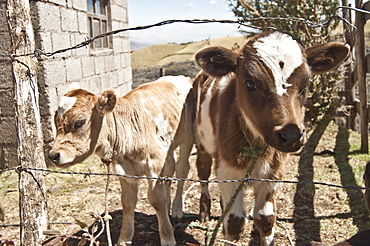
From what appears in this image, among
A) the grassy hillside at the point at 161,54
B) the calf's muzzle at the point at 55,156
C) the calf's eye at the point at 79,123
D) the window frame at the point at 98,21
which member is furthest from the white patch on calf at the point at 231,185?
the grassy hillside at the point at 161,54

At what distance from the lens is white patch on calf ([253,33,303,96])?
270 cm

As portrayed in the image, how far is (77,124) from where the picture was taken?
336cm

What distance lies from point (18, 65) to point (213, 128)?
5.89ft

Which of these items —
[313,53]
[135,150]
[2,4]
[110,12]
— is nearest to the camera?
[313,53]

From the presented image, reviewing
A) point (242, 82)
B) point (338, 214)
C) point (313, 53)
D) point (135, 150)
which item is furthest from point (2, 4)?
point (338, 214)

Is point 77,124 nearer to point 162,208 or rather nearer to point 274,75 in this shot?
point 162,208

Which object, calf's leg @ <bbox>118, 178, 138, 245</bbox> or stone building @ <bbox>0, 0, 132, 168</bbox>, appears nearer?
calf's leg @ <bbox>118, 178, 138, 245</bbox>

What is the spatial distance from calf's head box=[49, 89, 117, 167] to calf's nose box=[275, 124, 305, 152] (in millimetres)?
1516

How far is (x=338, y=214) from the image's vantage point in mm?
4320

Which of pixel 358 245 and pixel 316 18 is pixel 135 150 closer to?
pixel 358 245

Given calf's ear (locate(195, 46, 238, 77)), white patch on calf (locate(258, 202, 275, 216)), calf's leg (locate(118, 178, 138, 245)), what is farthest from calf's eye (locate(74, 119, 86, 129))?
white patch on calf (locate(258, 202, 275, 216))

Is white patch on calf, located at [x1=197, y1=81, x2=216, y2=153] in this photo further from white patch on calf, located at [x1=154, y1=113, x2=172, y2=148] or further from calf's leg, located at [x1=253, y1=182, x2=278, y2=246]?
calf's leg, located at [x1=253, y1=182, x2=278, y2=246]

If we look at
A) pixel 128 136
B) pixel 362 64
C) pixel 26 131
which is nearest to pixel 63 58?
pixel 128 136

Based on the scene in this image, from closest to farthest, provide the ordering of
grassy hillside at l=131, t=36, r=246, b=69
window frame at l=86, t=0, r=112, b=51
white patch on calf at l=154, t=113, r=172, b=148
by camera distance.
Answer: white patch on calf at l=154, t=113, r=172, b=148, window frame at l=86, t=0, r=112, b=51, grassy hillside at l=131, t=36, r=246, b=69
